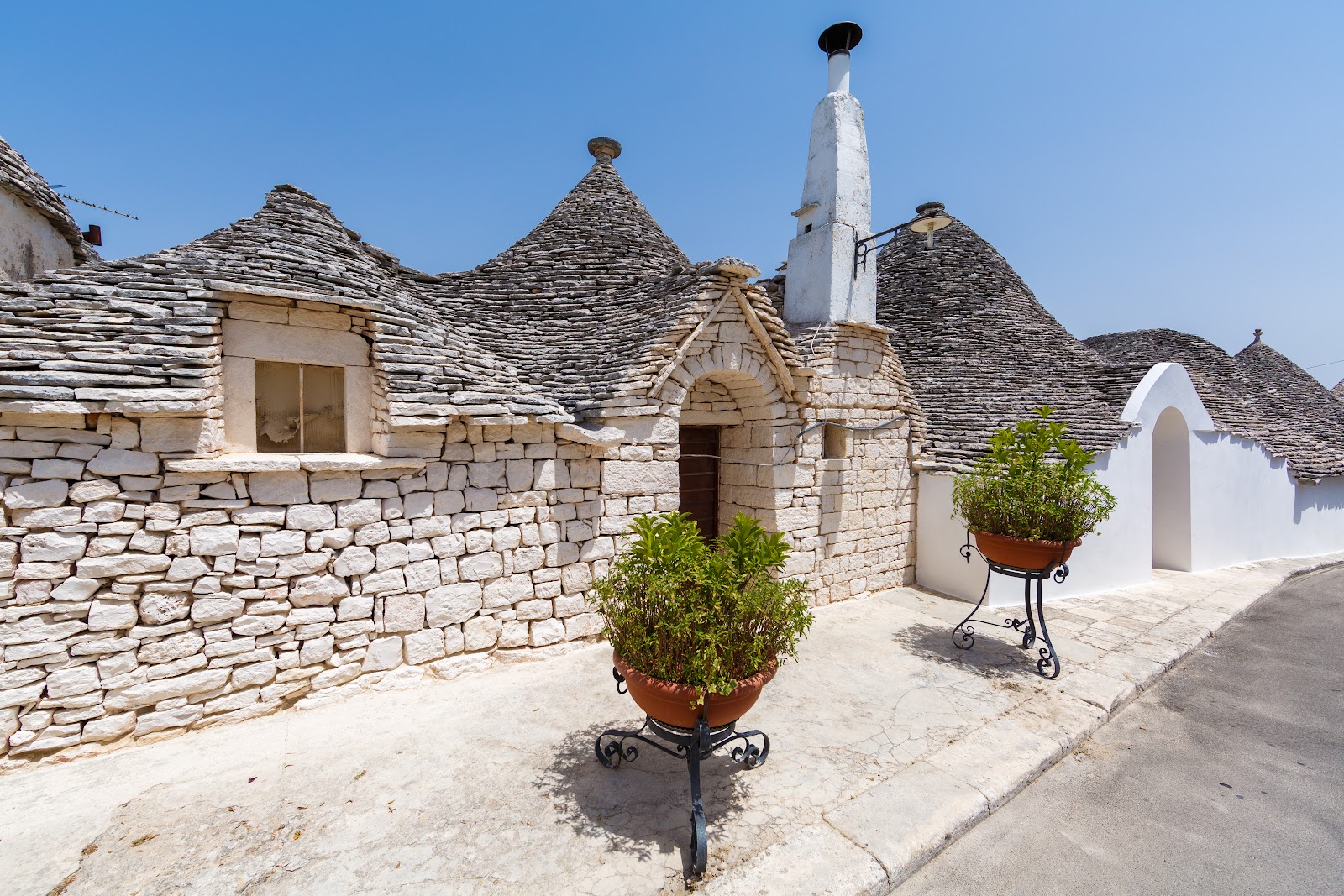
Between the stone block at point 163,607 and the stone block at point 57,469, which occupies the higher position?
the stone block at point 57,469

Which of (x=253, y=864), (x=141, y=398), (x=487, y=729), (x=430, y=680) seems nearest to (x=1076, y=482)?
(x=487, y=729)

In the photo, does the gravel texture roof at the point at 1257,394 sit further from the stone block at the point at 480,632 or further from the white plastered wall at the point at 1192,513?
the stone block at the point at 480,632

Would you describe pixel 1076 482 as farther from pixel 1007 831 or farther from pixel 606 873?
pixel 606 873

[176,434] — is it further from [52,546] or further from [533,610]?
[533,610]

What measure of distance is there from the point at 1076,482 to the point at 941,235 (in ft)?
34.9

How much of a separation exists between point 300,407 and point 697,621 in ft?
14.1

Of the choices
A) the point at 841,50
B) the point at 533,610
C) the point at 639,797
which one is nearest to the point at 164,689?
the point at 533,610

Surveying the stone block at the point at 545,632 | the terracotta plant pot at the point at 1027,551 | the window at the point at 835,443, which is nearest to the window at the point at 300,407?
the stone block at the point at 545,632

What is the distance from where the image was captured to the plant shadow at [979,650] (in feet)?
18.0

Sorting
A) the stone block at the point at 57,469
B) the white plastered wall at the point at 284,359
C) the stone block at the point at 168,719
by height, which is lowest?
the stone block at the point at 168,719

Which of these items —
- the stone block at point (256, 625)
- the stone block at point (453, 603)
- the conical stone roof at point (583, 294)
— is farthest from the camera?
the conical stone roof at point (583, 294)

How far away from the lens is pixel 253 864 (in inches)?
116

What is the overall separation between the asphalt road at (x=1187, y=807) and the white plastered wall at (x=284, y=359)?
5.49 meters

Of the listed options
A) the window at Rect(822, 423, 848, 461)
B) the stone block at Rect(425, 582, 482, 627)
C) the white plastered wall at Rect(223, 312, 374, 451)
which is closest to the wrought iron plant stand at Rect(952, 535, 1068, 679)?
the window at Rect(822, 423, 848, 461)
